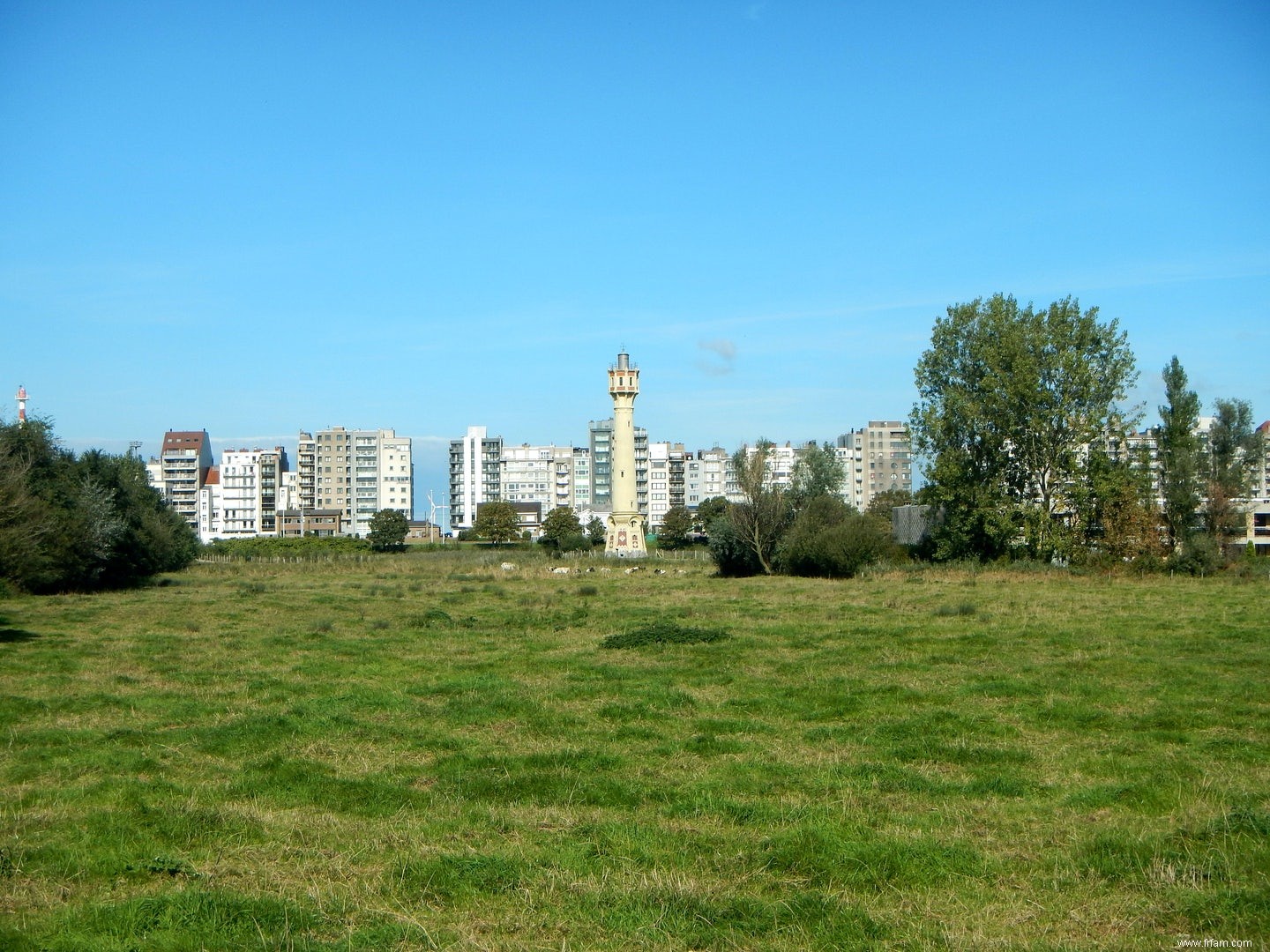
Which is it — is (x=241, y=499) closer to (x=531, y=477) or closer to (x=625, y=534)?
(x=531, y=477)

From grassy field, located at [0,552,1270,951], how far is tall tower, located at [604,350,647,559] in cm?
7523

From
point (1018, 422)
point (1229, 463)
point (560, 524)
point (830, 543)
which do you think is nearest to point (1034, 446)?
point (1018, 422)

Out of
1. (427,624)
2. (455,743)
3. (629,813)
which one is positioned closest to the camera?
(629,813)

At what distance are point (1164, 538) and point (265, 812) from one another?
51.5 m

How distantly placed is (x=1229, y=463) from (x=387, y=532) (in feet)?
282

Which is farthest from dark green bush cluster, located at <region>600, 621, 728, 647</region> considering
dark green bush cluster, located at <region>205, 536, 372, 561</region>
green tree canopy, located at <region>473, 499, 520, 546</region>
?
green tree canopy, located at <region>473, 499, 520, 546</region>

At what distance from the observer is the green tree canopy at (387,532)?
4835 inches

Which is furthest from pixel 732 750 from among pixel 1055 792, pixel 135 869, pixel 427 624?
pixel 427 624

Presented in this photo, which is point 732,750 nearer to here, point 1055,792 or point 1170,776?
point 1055,792

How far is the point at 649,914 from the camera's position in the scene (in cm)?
713

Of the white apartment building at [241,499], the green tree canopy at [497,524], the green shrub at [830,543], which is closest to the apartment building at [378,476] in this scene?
the white apartment building at [241,499]

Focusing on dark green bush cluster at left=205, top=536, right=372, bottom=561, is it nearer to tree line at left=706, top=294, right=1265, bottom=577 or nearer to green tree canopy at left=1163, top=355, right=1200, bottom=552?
tree line at left=706, top=294, right=1265, bottom=577

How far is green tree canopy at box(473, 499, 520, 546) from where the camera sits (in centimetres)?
Result: 12938

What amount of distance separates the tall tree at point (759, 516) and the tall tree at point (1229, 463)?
23.1m
